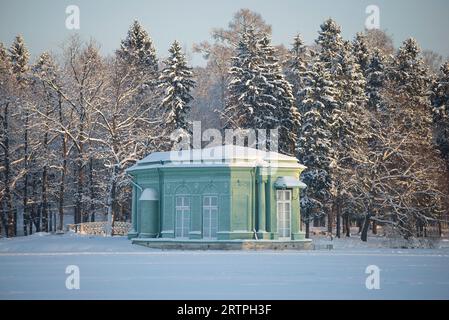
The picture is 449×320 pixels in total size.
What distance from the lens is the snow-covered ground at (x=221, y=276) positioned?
18219 mm

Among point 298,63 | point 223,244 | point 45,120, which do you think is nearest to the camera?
point 223,244

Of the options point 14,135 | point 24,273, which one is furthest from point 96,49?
point 24,273

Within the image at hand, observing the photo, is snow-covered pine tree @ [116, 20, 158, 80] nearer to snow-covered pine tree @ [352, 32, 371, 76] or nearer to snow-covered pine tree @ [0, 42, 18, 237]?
snow-covered pine tree @ [0, 42, 18, 237]

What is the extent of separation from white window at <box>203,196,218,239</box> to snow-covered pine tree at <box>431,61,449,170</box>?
25.2 metres

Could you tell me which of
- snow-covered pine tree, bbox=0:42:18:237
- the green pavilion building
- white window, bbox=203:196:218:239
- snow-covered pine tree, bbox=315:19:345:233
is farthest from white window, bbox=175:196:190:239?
snow-covered pine tree, bbox=315:19:345:233

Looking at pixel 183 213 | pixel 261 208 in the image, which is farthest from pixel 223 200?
pixel 183 213

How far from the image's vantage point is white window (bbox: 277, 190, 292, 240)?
38.8 m

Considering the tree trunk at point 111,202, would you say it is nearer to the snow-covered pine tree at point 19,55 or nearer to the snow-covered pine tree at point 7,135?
the snow-covered pine tree at point 7,135

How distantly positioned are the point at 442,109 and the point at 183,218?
27.7m

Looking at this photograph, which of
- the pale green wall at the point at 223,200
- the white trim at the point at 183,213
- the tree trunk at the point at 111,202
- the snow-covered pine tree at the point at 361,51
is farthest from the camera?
the snow-covered pine tree at the point at 361,51

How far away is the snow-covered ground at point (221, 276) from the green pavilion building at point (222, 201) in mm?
4684

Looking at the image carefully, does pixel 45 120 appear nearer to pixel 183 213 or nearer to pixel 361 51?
pixel 183 213

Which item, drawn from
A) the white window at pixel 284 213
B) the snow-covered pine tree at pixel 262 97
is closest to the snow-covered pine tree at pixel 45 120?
the snow-covered pine tree at pixel 262 97

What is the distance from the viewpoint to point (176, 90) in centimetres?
5656
